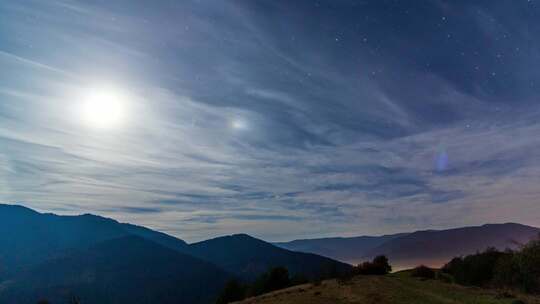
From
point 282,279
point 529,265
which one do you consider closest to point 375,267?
point 529,265

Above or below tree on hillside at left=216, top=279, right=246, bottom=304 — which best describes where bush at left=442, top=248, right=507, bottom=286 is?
above

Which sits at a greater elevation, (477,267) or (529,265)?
(529,265)

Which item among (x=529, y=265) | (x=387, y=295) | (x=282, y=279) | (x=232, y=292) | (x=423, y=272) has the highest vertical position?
(x=529, y=265)

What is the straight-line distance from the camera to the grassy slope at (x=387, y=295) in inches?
1147

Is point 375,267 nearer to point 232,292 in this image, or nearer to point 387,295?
point 387,295

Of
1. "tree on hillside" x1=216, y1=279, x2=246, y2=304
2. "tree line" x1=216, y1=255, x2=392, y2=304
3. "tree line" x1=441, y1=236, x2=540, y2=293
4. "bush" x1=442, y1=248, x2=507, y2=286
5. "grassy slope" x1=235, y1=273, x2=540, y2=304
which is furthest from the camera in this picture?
"tree on hillside" x1=216, y1=279, x2=246, y2=304

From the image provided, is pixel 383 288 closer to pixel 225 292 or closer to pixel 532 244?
pixel 532 244

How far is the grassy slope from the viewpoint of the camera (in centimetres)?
2912

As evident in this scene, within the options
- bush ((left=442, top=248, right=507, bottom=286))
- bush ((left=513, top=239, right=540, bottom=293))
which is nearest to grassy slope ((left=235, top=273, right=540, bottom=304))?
bush ((left=513, top=239, right=540, bottom=293))

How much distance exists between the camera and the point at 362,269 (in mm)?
48469

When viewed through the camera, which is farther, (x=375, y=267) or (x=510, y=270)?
(x=510, y=270)

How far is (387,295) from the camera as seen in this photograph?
102 ft

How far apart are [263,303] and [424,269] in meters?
26.9

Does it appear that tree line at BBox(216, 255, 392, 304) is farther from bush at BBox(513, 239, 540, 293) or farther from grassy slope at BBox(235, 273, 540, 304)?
bush at BBox(513, 239, 540, 293)
